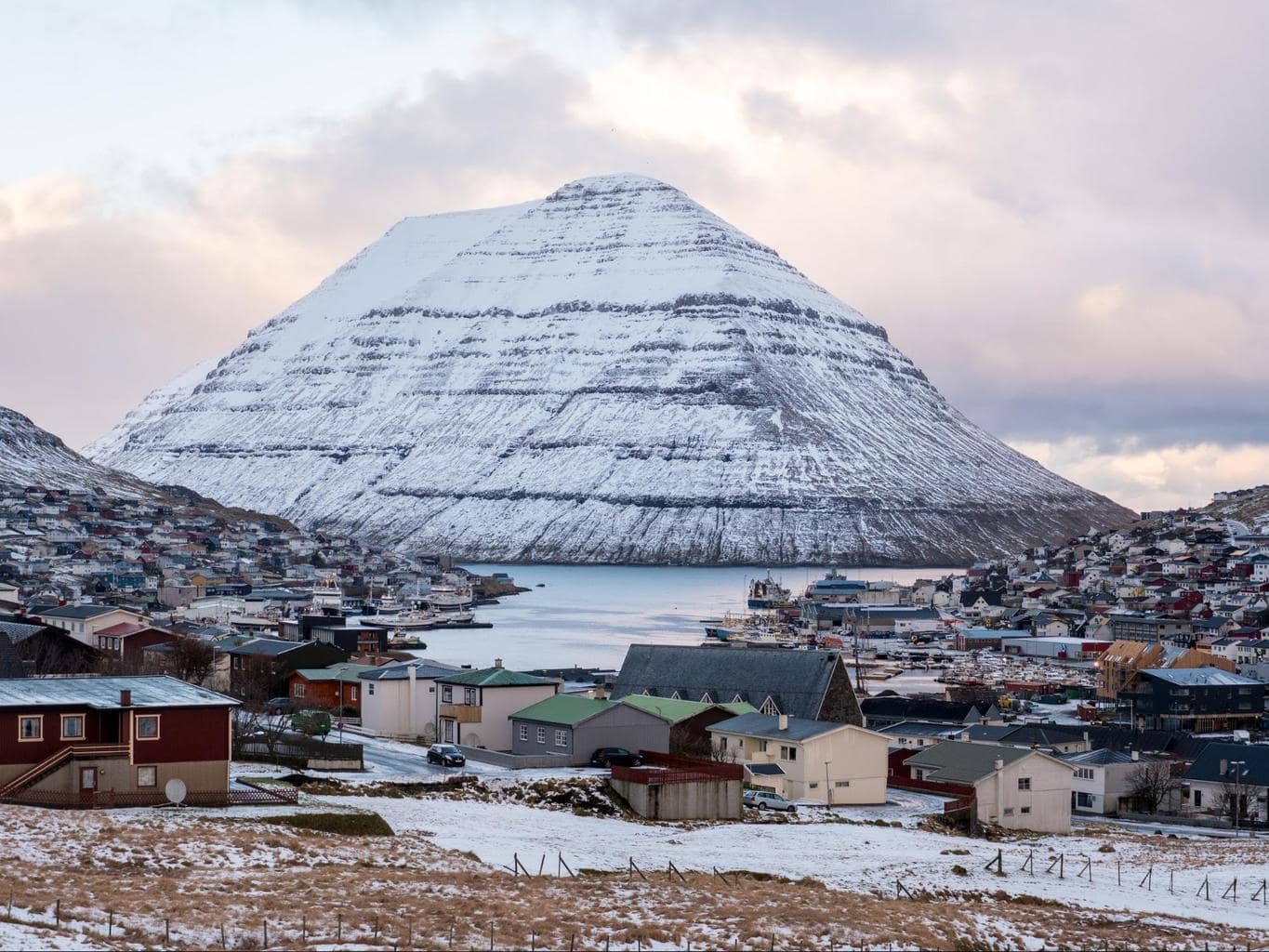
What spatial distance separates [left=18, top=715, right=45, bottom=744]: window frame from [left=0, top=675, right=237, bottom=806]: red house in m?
0.02

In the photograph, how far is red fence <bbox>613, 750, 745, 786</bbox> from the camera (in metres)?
42.1

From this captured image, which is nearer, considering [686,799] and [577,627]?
[686,799]

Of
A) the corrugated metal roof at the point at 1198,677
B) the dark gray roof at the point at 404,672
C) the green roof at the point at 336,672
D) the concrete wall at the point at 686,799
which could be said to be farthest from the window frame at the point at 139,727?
the corrugated metal roof at the point at 1198,677

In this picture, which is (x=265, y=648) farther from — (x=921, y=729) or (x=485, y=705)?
(x=921, y=729)

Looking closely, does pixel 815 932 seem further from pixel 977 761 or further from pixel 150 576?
pixel 150 576

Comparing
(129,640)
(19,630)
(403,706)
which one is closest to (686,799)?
(403,706)

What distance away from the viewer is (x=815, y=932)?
27.1m

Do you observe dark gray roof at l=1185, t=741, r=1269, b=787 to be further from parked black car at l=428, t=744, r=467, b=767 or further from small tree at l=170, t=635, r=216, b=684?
small tree at l=170, t=635, r=216, b=684

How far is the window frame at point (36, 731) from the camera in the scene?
117 feet

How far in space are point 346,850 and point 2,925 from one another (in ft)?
28.2

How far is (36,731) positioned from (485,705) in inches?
729

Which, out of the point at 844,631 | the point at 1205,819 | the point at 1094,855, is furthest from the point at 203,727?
the point at 844,631

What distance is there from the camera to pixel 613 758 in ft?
158

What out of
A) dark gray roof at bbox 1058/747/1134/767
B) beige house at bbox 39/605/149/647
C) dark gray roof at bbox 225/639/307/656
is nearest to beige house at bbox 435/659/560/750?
dark gray roof at bbox 225/639/307/656
